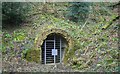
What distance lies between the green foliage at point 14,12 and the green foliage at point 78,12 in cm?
335

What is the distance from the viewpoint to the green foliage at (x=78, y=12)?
17.4 m

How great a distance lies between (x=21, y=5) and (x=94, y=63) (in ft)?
24.8

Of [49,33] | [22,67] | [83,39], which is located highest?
[49,33]

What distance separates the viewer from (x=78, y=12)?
17.6 metres

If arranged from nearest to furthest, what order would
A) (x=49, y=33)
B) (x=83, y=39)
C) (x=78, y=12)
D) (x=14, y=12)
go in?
(x=49, y=33)
(x=83, y=39)
(x=14, y=12)
(x=78, y=12)

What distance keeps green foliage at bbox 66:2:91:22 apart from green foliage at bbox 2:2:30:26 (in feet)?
11.0

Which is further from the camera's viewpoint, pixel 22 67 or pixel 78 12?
pixel 78 12

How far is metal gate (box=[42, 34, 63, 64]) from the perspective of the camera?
588 inches

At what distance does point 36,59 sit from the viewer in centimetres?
1361

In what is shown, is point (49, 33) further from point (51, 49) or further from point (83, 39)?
point (83, 39)

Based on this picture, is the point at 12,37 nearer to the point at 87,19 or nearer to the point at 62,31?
the point at 62,31

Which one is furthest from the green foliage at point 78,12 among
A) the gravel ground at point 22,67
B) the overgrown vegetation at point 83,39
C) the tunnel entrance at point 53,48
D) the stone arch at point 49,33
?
the gravel ground at point 22,67

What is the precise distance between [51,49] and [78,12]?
4074 mm

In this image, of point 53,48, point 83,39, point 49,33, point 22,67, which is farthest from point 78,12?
point 22,67
